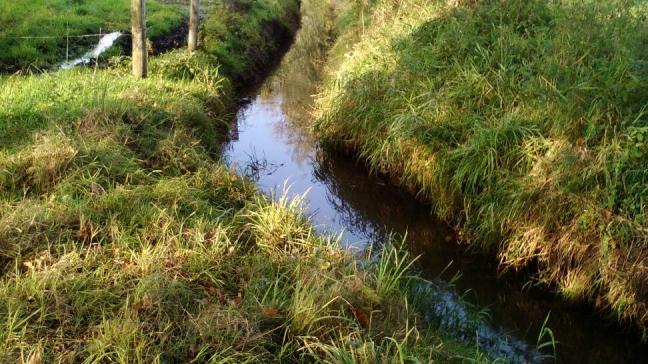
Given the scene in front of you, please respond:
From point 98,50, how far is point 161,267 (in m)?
9.84

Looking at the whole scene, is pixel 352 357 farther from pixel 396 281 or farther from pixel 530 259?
pixel 530 259

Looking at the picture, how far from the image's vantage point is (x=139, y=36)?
9.90m

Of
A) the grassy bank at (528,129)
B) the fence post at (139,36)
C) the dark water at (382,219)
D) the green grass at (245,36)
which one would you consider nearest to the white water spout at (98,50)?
the fence post at (139,36)

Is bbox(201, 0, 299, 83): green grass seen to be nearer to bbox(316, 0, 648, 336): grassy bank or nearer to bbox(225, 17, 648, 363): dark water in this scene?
bbox(225, 17, 648, 363): dark water

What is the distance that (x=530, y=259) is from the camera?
21.6 ft

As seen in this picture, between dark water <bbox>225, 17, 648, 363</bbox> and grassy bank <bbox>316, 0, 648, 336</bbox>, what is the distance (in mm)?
270

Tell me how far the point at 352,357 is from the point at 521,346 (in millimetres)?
2460

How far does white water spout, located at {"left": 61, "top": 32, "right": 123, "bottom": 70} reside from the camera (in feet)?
38.1

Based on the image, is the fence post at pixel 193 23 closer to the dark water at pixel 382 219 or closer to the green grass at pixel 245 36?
the green grass at pixel 245 36

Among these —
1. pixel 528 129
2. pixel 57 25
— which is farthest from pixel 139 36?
pixel 528 129

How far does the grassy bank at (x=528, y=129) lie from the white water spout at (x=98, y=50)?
5.36 m

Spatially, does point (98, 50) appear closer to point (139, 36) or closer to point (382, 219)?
point (139, 36)

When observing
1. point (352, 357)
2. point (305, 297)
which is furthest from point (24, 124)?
point (352, 357)

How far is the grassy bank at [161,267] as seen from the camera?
3953 mm
